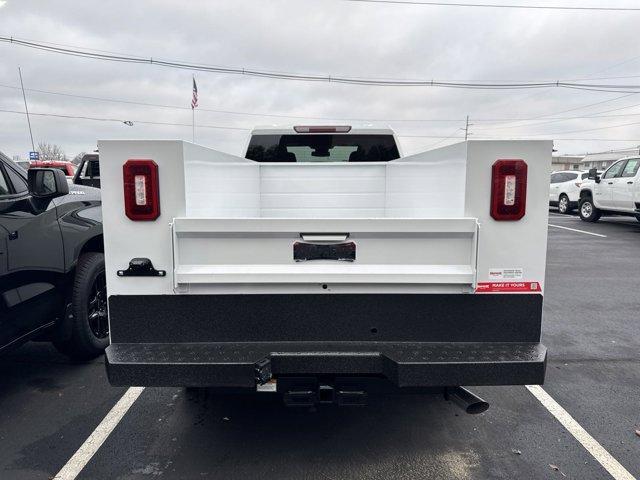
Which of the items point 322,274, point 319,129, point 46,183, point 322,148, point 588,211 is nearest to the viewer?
point 322,274

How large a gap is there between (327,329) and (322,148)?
10.6ft

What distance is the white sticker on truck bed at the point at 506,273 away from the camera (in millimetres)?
2725

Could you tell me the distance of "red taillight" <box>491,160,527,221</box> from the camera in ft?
8.77

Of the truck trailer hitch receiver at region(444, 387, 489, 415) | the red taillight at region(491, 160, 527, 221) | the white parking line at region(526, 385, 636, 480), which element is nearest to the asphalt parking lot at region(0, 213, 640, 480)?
the white parking line at region(526, 385, 636, 480)

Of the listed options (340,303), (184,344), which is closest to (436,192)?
(340,303)

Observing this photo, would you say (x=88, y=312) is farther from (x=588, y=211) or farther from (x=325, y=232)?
(x=588, y=211)

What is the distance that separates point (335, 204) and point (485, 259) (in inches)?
72.8

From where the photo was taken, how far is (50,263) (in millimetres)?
3863

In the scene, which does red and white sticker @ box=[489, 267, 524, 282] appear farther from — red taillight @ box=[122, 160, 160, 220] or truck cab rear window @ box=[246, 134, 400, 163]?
truck cab rear window @ box=[246, 134, 400, 163]

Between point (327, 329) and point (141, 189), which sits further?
point (327, 329)

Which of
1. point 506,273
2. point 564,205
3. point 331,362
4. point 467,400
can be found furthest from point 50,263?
point 564,205

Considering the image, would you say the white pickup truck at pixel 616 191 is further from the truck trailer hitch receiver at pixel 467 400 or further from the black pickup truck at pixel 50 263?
the black pickup truck at pixel 50 263

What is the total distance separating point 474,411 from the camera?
2.78m

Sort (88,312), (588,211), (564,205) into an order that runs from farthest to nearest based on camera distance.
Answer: (564,205), (588,211), (88,312)
